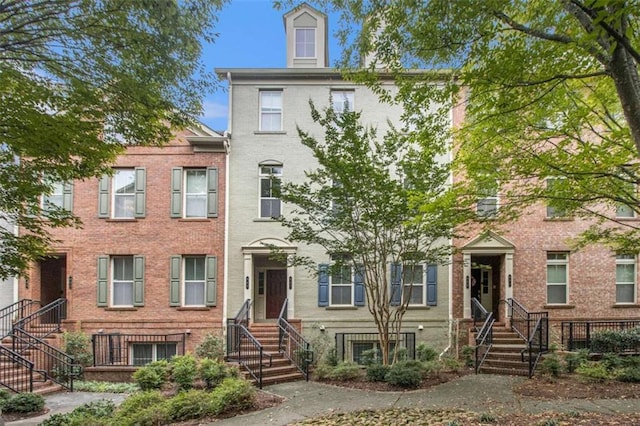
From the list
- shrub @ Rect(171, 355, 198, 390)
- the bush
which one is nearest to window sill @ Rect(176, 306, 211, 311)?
shrub @ Rect(171, 355, 198, 390)

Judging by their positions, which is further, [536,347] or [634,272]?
[634,272]

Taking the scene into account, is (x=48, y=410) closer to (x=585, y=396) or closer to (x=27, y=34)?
(x=27, y=34)

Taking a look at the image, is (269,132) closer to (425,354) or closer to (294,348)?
(294,348)

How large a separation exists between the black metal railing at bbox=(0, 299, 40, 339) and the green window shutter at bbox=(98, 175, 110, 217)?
3824 mm

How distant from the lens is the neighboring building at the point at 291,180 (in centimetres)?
1412

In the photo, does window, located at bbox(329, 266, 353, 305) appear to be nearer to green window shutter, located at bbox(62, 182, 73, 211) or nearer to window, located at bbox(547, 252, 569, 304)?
window, located at bbox(547, 252, 569, 304)

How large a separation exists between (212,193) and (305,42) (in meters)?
6.56

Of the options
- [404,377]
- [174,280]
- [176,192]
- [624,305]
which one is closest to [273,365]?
[404,377]

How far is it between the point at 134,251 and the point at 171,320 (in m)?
2.75

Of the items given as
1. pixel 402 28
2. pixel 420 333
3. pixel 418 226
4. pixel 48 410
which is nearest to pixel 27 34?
pixel 402 28

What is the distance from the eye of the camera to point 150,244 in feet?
46.9

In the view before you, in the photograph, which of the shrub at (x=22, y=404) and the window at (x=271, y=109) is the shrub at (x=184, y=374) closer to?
the shrub at (x=22, y=404)

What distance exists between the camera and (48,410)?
910cm

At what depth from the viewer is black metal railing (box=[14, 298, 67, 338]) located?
13227 mm
